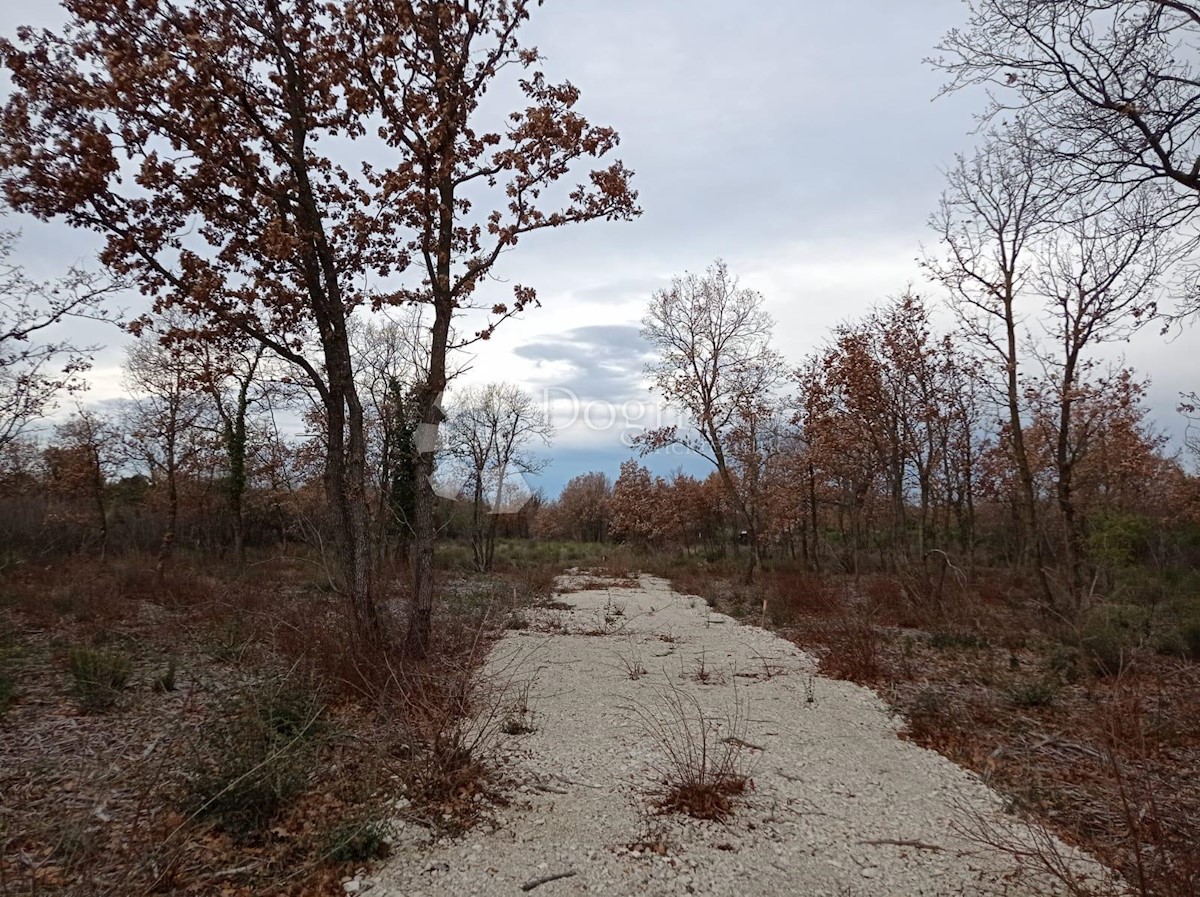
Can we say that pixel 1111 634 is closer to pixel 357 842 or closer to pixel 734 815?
pixel 734 815

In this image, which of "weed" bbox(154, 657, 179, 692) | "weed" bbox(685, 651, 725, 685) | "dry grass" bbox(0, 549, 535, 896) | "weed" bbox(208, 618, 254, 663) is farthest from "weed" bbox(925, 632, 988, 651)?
"weed" bbox(154, 657, 179, 692)

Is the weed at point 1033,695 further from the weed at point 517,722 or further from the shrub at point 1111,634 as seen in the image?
the weed at point 517,722

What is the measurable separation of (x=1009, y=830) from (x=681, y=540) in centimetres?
3954

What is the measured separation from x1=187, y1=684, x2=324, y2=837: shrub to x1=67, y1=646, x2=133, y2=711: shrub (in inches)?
94.7

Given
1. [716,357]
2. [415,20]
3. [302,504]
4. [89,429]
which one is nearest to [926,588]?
[716,357]

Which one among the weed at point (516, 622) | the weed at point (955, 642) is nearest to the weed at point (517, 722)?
the weed at point (516, 622)

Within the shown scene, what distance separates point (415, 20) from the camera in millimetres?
7672

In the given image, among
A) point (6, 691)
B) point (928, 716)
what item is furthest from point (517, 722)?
point (6, 691)

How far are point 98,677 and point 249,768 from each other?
12.4 ft

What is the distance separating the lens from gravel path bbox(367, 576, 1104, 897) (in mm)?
3512

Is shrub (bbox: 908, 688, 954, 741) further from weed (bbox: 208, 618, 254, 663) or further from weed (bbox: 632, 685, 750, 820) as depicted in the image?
weed (bbox: 208, 618, 254, 663)

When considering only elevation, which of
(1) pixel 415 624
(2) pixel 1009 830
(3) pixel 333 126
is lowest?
(2) pixel 1009 830

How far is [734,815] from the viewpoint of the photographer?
426cm

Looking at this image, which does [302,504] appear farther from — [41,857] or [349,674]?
[41,857]
